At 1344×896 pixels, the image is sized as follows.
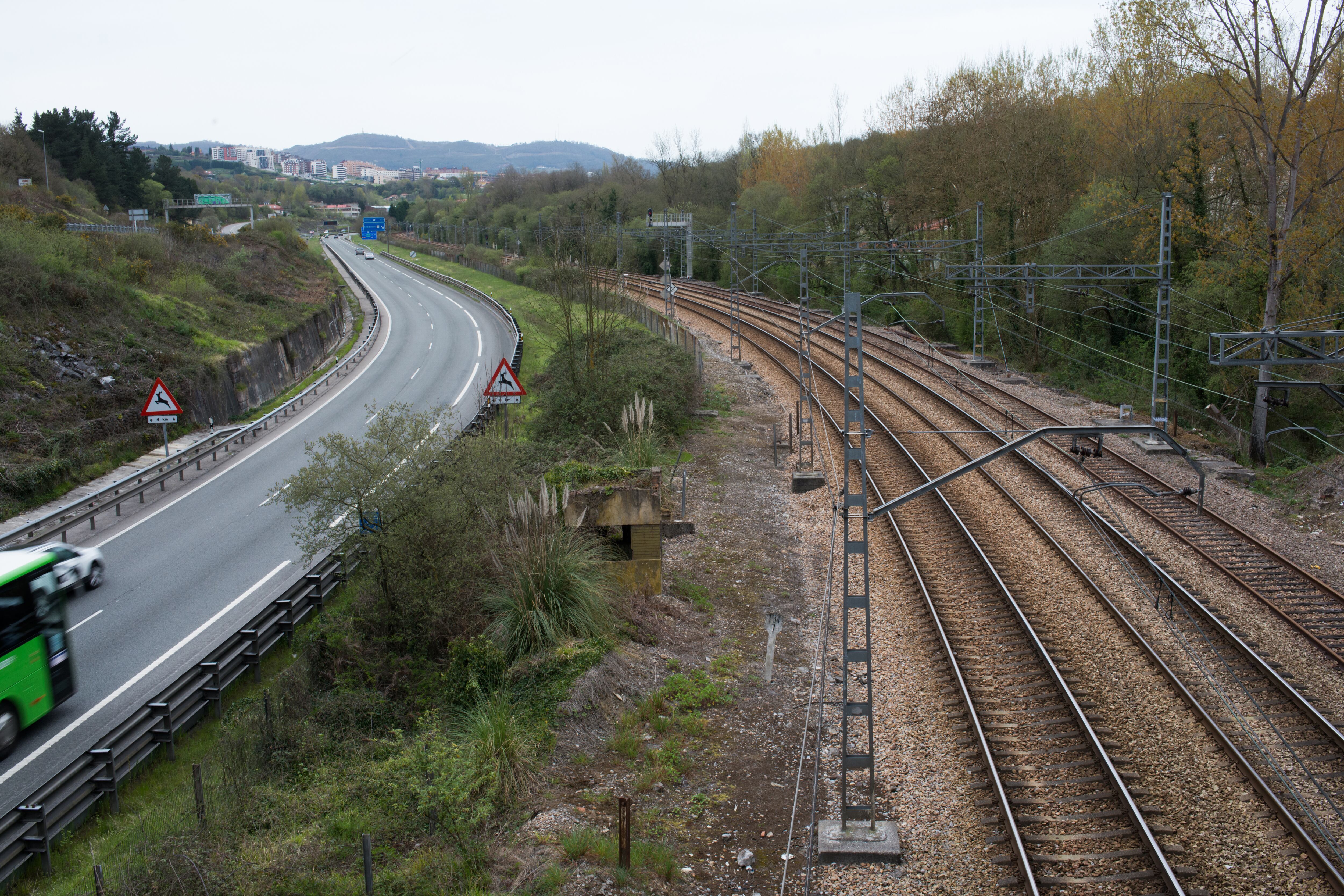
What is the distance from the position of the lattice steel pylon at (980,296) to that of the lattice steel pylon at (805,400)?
6124 millimetres

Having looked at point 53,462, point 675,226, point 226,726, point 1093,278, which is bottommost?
point 226,726

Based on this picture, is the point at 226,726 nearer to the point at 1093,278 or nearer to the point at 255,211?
the point at 1093,278

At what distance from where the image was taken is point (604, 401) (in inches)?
1074

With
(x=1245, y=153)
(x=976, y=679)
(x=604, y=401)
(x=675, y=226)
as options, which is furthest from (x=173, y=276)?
(x=1245, y=153)

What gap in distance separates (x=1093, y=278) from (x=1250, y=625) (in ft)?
48.4

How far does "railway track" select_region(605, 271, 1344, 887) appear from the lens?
9188mm

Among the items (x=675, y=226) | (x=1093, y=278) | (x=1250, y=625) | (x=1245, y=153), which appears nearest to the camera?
(x=1250, y=625)

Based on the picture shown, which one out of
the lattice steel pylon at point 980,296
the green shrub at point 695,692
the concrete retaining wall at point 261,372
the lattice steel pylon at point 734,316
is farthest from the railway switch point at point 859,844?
the concrete retaining wall at point 261,372

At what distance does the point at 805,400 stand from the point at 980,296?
29.2 feet

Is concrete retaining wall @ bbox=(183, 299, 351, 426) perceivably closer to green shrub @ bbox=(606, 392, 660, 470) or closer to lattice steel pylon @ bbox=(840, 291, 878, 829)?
green shrub @ bbox=(606, 392, 660, 470)

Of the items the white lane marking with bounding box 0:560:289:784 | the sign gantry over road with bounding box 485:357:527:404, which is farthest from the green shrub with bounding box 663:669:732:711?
the sign gantry over road with bounding box 485:357:527:404

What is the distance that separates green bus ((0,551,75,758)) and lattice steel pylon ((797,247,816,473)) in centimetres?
1562

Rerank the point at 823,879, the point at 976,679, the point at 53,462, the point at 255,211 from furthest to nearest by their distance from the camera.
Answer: the point at 255,211 → the point at 53,462 → the point at 976,679 → the point at 823,879

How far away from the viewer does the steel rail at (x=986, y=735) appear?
8.60m
